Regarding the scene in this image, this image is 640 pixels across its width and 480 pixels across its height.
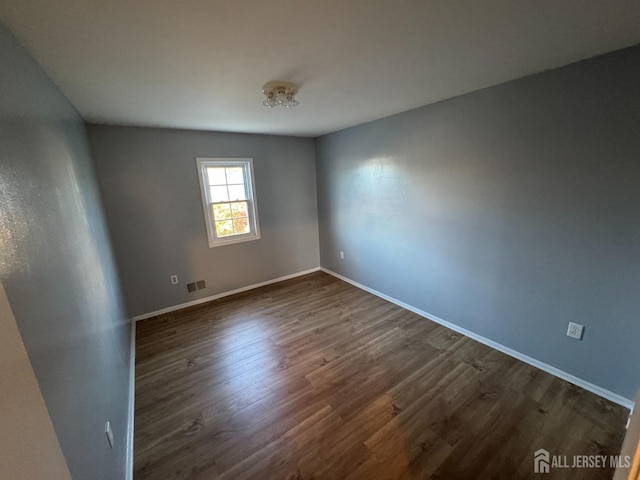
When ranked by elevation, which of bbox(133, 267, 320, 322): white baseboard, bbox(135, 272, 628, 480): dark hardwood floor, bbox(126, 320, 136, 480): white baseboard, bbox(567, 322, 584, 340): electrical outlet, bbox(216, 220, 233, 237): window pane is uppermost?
bbox(216, 220, 233, 237): window pane

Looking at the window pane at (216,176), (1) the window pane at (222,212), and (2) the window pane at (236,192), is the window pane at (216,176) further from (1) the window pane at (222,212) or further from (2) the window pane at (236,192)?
(1) the window pane at (222,212)

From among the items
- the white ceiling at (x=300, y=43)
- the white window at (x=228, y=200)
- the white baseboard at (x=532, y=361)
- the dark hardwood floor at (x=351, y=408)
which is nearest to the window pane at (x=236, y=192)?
the white window at (x=228, y=200)

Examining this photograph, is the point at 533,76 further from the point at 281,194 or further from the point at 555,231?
the point at 281,194

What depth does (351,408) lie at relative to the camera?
1.74m

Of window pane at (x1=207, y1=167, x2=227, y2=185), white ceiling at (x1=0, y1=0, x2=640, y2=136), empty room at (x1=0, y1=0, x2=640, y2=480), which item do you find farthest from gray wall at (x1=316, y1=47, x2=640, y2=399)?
window pane at (x1=207, y1=167, x2=227, y2=185)

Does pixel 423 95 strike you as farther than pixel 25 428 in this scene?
Yes

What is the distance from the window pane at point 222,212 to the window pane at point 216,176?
30 cm

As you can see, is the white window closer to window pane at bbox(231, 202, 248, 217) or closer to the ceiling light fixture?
window pane at bbox(231, 202, 248, 217)

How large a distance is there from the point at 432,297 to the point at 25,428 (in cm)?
292

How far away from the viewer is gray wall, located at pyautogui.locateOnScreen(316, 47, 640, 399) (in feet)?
5.15

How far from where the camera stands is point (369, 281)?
3559mm

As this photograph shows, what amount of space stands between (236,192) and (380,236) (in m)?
2.10

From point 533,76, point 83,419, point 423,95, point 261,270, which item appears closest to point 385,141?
point 423,95

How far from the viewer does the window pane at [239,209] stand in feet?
11.7
